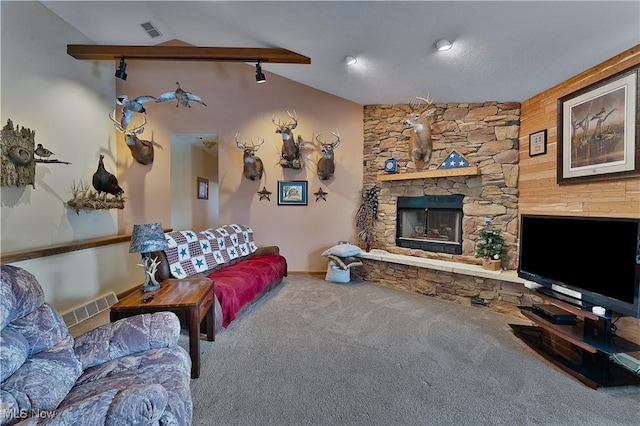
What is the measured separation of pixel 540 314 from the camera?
7.95ft

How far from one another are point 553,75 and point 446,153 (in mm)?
1335

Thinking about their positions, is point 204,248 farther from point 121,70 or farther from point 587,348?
point 587,348

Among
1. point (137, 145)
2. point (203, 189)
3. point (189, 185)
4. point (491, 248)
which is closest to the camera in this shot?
point (491, 248)

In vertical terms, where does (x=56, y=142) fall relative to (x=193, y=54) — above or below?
below

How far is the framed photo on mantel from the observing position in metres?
2.18

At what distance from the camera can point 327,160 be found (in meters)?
4.38

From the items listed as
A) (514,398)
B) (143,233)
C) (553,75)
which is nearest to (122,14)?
(143,233)

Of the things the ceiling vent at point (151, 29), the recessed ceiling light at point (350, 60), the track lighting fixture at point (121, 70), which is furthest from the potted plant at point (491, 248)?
the ceiling vent at point (151, 29)

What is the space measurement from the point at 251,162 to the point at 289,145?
686mm

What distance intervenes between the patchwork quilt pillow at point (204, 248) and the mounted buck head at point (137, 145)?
1.93m

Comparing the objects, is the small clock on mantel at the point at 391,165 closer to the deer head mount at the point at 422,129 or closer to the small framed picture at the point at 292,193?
the deer head mount at the point at 422,129

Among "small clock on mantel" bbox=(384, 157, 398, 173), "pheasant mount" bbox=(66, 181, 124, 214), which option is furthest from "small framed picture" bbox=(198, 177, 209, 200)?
"small clock on mantel" bbox=(384, 157, 398, 173)

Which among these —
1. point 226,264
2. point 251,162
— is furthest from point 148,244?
point 251,162

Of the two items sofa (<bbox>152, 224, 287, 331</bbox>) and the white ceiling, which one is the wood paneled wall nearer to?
the white ceiling
